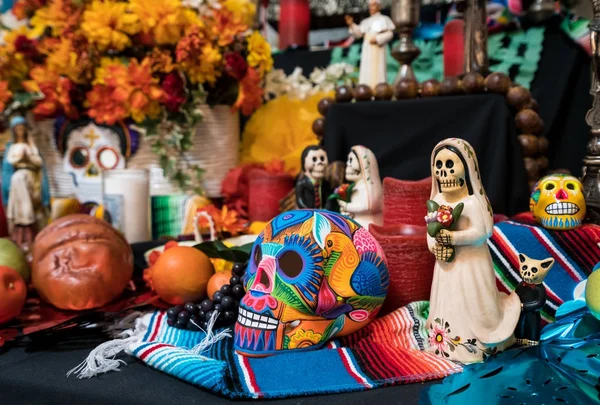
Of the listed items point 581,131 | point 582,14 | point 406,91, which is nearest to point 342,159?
point 406,91

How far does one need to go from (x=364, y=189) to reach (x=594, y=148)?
44 cm

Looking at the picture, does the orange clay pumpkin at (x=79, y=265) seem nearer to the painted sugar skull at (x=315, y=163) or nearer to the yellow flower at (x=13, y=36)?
the painted sugar skull at (x=315, y=163)

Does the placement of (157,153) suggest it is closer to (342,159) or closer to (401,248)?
(342,159)

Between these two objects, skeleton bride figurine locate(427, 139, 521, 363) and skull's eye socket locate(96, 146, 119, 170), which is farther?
skull's eye socket locate(96, 146, 119, 170)

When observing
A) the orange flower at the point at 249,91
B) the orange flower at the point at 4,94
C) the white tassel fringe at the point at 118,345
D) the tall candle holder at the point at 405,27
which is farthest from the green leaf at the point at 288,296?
the orange flower at the point at 4,94

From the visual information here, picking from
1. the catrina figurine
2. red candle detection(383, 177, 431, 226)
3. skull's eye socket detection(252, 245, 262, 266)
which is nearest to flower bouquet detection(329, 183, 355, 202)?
red candle detection(383, 177, 431, 226)

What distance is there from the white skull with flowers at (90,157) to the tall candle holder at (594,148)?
3.78 ft

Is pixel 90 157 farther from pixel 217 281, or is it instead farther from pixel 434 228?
pixel 434 228

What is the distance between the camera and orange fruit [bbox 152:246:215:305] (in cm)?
106

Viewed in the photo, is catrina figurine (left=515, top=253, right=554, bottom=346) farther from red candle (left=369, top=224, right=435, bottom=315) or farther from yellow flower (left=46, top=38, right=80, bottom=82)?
yellow flower (left=46, top=38, right=80, bottom=82)

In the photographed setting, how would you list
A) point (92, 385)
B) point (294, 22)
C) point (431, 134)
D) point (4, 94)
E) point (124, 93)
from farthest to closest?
point (294, 22) → point (4, 94) → point (124, 93) → point (431, 134) → point (92, 385)

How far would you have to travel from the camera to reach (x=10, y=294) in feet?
3.20

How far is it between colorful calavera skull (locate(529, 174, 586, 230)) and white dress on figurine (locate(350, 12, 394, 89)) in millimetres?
614

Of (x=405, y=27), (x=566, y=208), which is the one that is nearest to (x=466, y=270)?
(x=566, y=208)
